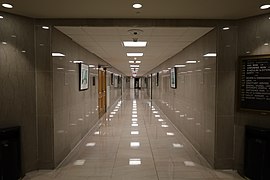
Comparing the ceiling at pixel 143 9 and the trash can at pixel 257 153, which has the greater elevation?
the ceiling at pixel 143 9

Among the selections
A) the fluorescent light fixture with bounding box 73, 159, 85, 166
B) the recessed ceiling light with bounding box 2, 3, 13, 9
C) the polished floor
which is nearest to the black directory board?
the polished floor

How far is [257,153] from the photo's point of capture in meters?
3.79

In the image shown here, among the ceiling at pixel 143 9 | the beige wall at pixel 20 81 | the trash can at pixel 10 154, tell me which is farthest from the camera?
the beige wall at pixel 20 81

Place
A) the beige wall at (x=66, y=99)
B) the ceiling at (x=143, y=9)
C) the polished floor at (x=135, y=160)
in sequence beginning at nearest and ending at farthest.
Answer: the ceiling at (x=143, y=9)
the polished floor at (x=135, y=160)
the beige wall at (x=66, y=99)

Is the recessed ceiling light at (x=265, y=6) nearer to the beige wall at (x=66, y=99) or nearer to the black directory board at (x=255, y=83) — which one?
the black directory board at (x=255, y=83)

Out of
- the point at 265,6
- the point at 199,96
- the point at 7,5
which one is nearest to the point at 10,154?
the point at 7,5

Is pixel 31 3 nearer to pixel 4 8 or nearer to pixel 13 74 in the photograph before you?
pixel 4 8

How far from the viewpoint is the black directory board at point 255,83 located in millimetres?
3875

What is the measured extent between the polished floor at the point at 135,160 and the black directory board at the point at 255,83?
1372mm

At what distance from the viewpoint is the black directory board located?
388cm

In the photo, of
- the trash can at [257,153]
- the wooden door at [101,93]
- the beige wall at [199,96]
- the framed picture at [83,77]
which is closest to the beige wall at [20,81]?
the framed picture at [83,77]

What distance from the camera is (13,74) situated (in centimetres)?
394

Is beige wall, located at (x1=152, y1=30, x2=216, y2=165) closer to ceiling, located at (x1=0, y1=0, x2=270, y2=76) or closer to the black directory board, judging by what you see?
the black directory board

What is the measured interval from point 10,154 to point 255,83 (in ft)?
14.4
